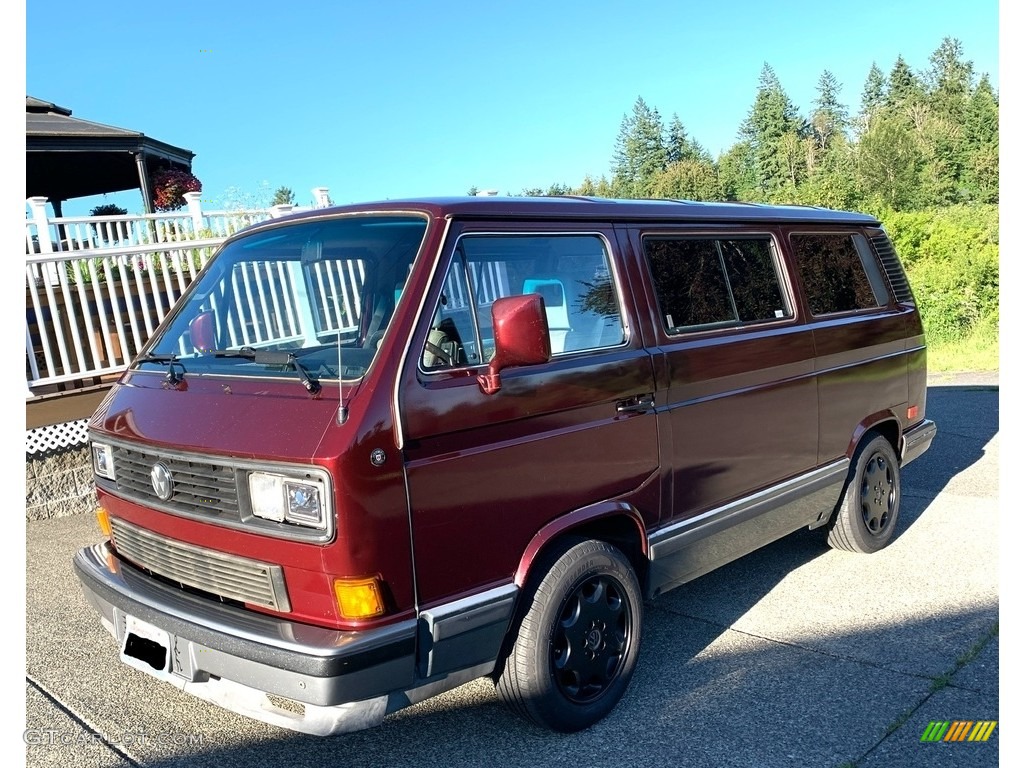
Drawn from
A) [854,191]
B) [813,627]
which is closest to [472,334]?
[813,627]

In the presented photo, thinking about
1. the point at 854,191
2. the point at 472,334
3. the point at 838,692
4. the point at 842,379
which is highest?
the point at 854,191

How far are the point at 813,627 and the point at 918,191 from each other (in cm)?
5560

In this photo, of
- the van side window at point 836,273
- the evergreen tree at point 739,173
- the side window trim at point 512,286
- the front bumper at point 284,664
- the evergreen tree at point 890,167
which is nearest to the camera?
the front bumper at point 284,664

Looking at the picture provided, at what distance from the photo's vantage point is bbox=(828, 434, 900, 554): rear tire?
545 centimetres

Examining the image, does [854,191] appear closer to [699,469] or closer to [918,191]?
[918,191]

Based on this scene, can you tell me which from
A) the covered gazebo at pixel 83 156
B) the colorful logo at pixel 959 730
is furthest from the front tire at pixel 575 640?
the covered gazebo at pixel 83 156

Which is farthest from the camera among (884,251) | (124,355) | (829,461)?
(124,355)

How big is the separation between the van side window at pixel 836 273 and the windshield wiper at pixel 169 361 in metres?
3.55

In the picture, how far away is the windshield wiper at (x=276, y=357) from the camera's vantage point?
300cm

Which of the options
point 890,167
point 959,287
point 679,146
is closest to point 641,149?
point 679,146

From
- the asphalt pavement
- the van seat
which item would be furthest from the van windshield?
the asphalt pavement

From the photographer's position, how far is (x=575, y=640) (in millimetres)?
3510

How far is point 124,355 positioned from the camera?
7461mm

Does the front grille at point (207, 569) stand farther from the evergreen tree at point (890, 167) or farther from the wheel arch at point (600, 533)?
the evergreen tree at point (890, 167)
